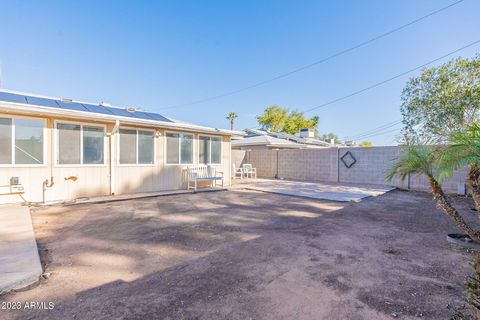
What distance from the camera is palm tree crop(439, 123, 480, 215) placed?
1.69m

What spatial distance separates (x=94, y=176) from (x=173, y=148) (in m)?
2.70

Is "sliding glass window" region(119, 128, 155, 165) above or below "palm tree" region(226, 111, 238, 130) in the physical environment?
below

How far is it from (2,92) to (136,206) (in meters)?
5.39

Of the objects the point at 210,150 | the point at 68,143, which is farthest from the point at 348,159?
the point at 68,143

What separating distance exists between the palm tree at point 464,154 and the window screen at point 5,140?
8388 millimetres

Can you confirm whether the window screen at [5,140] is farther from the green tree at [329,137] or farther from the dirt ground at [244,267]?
the green tree at [329,137]

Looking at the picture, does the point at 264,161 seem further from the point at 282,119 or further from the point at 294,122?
the point at 294,122

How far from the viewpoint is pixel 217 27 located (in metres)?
14.2

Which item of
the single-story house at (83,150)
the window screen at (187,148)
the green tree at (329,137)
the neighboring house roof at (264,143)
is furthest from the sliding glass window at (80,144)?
the green tree at (329,137)

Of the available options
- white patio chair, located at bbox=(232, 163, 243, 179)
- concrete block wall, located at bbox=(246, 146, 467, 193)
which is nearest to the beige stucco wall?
white patio chair, located at bbox=(232, 163, 243, 179)

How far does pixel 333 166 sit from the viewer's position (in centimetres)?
1280

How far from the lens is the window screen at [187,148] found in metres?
9.30

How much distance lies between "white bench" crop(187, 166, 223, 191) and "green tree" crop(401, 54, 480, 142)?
769cm

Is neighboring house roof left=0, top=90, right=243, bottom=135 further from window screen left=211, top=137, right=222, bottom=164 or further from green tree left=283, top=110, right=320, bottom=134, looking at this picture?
green tree left=283, top=110, right=320, bottom=134
